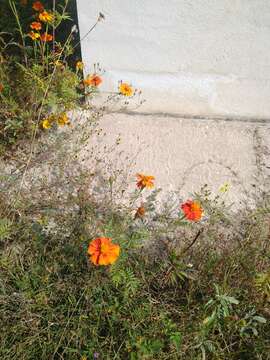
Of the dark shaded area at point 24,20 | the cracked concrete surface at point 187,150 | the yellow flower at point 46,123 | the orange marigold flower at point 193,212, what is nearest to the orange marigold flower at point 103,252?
the orange marigold flower at point 193,212

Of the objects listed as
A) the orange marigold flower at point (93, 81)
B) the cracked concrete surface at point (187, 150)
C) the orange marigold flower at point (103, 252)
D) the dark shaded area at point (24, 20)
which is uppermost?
the dark shaded area at point (24, 20)

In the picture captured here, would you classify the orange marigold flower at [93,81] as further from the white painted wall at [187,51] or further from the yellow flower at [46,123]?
the yellow flower at [46,123]

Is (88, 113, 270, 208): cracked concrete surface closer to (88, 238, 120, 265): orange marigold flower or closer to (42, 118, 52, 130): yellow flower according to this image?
(42, 118, 52, 130): yellow flower

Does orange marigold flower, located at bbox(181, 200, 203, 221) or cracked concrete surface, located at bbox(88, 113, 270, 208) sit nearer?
orange marigold flower, located at bbox(181, 200, 203, 221)

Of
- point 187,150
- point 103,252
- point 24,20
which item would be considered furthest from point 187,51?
point 103,252

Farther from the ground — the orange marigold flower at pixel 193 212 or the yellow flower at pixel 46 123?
the orange marigold flower at pixel 193 212

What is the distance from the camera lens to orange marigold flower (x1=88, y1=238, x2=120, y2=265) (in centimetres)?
137

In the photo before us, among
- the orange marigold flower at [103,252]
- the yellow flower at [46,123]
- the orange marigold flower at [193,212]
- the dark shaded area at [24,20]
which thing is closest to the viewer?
the orange marigold flower at [103,252]

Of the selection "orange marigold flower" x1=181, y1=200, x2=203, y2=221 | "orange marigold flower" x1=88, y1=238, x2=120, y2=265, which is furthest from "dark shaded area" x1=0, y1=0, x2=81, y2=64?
"orange marigold flower" x1=88, y1=238, x2=120, y2=265

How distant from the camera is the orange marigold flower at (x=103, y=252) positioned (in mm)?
1373

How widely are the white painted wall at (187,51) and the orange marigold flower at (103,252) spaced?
54.8 inches

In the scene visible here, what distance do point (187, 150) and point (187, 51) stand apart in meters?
0.59

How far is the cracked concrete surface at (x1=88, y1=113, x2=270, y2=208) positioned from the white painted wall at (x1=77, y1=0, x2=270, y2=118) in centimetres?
12

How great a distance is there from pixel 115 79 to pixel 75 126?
1.27 feet
